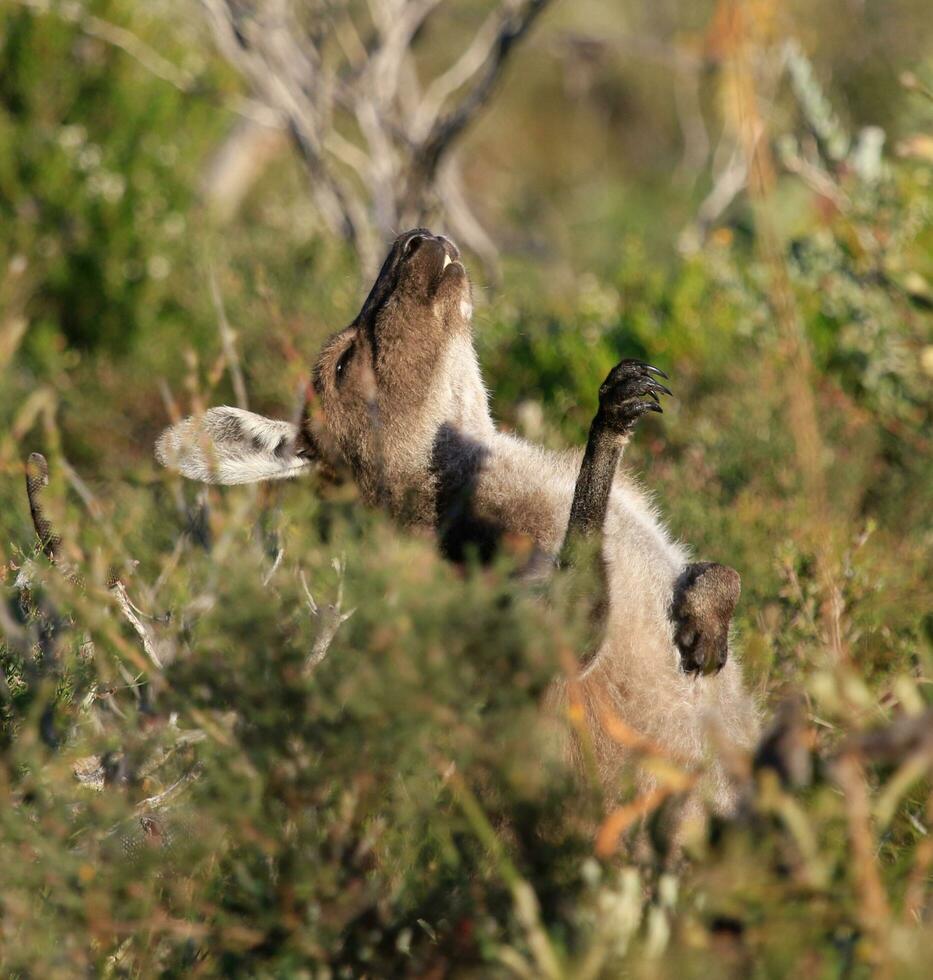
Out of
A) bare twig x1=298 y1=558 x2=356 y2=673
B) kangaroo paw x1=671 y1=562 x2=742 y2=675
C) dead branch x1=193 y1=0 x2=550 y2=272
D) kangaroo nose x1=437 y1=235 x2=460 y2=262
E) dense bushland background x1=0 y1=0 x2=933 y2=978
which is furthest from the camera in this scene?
dead branch x1=193 y1=0 x2=550 y2=272

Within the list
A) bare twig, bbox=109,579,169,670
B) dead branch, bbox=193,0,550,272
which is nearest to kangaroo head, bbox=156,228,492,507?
bare twig, bbox=109,579,169,670

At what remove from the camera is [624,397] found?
350cm

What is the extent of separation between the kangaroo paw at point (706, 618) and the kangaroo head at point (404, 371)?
1.04 m

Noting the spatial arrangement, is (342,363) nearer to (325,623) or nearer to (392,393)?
(392,393)

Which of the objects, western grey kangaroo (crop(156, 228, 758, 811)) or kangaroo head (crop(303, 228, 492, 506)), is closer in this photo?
western grey kangaroo (crop(156, 228, 758, 811))

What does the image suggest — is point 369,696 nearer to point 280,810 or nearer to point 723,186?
point 280,810

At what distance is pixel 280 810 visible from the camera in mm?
2609

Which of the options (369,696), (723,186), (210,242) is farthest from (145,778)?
(723,186)

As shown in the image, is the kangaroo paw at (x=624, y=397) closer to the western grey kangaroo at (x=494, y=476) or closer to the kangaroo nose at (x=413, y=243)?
the western grey kangaroo at (x=494, y=476)

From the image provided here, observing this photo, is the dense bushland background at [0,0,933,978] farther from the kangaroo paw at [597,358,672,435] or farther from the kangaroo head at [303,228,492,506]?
the kangaroo paw at [597,358,672,435]

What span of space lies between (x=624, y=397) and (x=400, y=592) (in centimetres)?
124

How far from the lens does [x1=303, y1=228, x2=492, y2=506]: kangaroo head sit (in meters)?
4.36

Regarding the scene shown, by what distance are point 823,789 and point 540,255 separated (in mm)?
9915

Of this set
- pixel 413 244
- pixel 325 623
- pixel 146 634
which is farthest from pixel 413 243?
pixel 325 623
